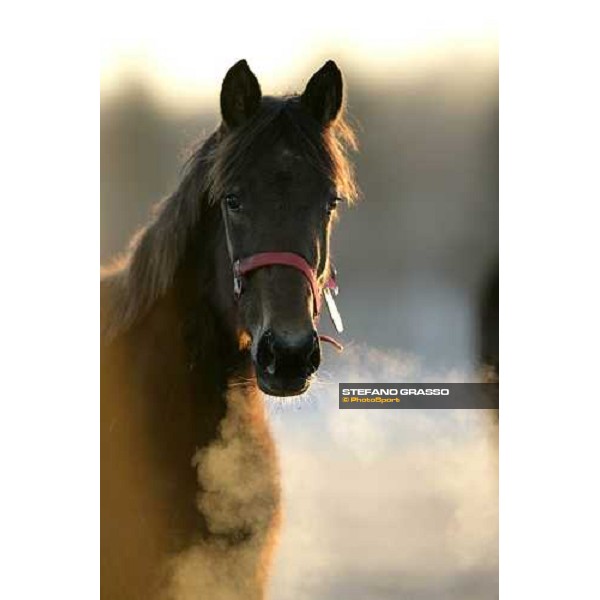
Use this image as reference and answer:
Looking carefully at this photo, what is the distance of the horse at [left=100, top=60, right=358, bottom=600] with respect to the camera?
73.1 inches

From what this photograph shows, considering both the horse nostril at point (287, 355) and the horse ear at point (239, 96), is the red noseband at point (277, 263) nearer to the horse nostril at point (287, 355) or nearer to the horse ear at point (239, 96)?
the horse nostril at point (287, 355)

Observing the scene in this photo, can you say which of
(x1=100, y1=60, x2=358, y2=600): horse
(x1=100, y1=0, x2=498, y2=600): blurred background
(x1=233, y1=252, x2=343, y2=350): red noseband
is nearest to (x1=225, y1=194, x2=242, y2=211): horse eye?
(x1=100, y1=60, x2=358, y2=600): horse

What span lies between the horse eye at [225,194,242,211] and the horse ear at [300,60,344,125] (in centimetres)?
29

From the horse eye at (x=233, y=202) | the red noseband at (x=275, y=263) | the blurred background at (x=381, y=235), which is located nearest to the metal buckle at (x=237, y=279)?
the red noseband at (x=275, y=263)

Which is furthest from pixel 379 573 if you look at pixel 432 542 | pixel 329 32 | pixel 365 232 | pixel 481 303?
pixel 329 32

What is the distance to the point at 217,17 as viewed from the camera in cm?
210

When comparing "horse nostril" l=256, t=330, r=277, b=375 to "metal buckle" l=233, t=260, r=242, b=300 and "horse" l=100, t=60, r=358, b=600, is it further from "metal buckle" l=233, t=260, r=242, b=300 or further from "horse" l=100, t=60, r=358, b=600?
"metal buckle" l=233, t=260, r=242, b=300

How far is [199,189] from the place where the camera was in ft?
6.47

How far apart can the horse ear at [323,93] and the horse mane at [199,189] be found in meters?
0.02

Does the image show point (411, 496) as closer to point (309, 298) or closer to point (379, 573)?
point (379, 573)
